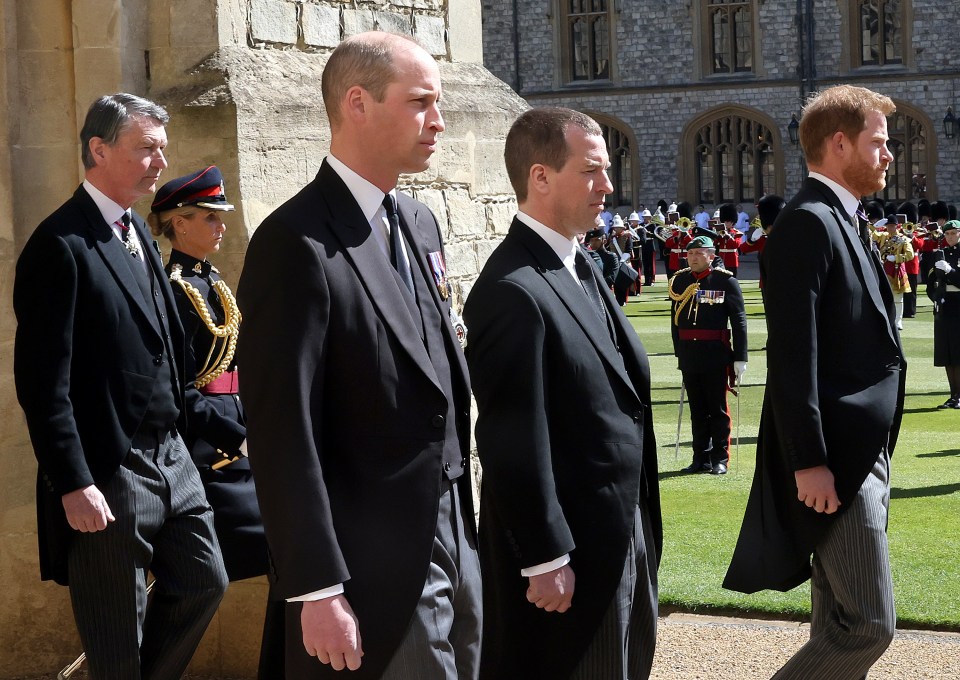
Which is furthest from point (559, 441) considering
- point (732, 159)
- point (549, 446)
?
point (732, 159)

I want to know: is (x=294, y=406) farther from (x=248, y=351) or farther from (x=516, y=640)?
(x=516, y=640)

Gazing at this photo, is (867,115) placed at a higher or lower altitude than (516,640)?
higher

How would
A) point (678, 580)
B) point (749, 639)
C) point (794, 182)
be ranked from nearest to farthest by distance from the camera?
point (749, 639) → point (678, 580) → point (794, 182)

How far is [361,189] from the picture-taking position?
9.16 ft

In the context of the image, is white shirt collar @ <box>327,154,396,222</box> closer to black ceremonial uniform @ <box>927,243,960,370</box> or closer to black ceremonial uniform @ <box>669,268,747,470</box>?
black ceremonial uniform @ <box>669,268,747,470</box>

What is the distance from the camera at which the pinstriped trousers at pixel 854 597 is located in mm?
3564

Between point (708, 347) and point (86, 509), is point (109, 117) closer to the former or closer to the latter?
point (86, 509)

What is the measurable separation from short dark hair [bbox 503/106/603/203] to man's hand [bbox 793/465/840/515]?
1001 mm

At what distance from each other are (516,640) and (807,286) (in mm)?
1160

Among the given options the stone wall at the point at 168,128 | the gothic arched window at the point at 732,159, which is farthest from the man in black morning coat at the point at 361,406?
the gothic arched window at the point at 732,159

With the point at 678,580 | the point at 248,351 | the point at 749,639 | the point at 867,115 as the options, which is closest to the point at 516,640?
the point at 248,351

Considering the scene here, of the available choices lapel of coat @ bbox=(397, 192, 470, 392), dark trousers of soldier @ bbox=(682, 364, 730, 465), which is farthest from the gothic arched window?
lapel of coat @ bbox=(397, 192, 470, 392)

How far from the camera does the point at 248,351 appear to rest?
8.53ft

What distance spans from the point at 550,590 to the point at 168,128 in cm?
222
